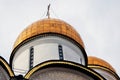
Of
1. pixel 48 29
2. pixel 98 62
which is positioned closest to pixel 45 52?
pixel 48 29

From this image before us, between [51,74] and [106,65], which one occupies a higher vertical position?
[106,65]

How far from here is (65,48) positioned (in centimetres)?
1220

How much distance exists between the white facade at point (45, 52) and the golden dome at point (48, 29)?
0.85ft


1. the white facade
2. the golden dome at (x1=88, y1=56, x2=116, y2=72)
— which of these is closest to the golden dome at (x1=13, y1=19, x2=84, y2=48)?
the white facade

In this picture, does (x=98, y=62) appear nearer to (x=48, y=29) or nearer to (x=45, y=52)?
(x=48, y=29)

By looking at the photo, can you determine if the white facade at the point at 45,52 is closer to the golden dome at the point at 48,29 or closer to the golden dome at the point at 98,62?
the golden dome at the point at 48,29

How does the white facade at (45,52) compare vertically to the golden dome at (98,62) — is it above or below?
below

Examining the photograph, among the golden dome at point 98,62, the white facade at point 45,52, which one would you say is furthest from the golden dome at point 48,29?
the golden dome at point 98,62

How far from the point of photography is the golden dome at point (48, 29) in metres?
12.4

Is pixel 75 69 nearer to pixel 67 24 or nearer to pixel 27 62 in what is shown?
pixel 27 62

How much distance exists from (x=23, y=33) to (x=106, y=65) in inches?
153

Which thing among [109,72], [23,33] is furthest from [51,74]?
[109,72]

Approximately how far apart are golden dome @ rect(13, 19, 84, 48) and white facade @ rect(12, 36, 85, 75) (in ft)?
0.85

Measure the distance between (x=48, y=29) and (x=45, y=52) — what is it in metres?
0.87
